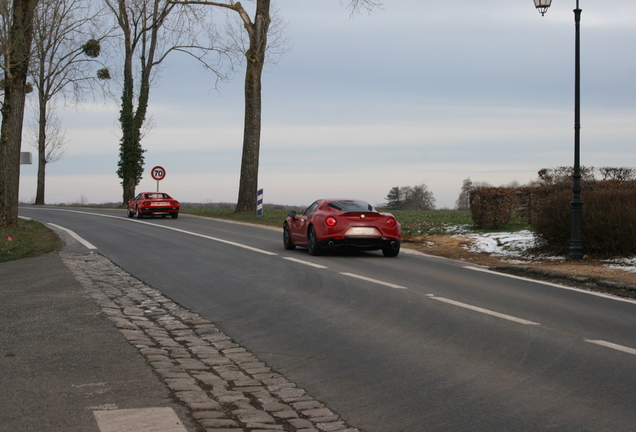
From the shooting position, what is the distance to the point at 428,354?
6406 mm

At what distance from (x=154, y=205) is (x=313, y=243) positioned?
1876cm

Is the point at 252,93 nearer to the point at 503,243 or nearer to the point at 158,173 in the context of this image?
the point at 158,173

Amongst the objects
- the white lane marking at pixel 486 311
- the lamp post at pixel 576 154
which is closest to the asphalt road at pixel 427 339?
the white lane marking at pixel 486 311

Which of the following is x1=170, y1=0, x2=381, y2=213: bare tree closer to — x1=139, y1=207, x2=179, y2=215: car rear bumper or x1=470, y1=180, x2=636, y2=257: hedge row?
x1=139, y1=207, x2=179, y2=215: car rear bumper

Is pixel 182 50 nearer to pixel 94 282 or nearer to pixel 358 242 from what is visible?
pixel 358 242

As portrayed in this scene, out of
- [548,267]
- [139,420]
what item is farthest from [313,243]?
[139,420]

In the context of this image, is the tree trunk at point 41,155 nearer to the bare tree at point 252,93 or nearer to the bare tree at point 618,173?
the bare tree at point 252,93

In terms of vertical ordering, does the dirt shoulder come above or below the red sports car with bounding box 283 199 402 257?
below

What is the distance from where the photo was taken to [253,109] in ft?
114

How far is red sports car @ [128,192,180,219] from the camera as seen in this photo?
108ft

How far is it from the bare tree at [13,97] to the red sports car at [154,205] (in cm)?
1014

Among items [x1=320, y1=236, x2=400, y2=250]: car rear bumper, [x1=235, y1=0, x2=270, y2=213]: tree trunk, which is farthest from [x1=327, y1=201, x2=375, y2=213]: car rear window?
[x1=235, y1=0, x2=270, y2=213]: tree trunk

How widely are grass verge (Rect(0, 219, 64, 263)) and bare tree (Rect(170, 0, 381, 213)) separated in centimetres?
1238

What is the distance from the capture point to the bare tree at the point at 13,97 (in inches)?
869
